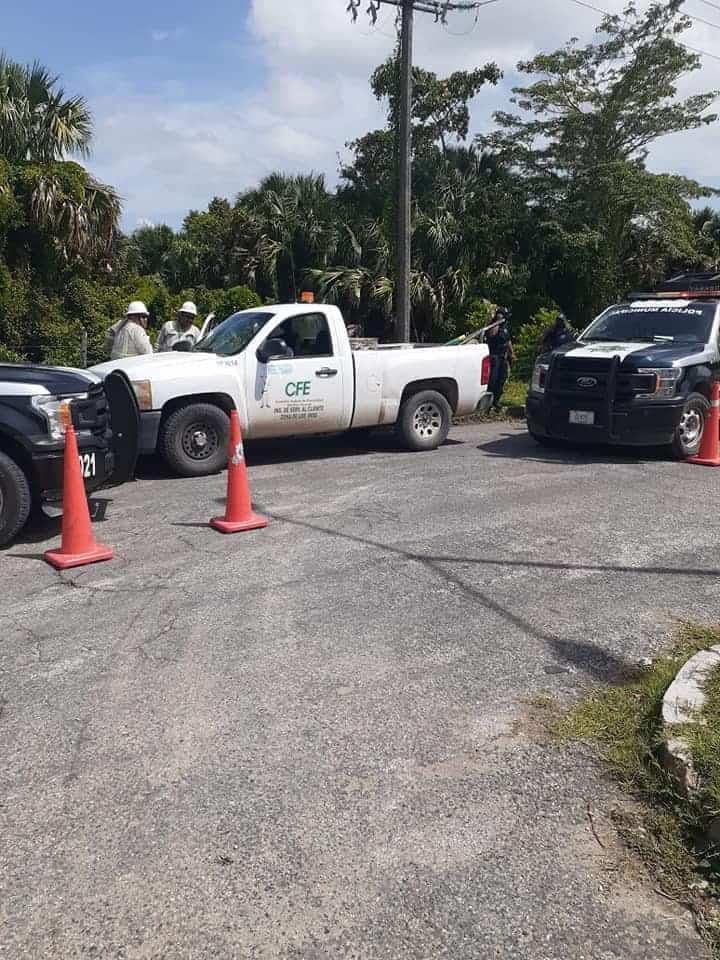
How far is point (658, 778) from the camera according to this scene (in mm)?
3447

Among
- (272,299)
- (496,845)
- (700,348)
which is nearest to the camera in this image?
(496,845)

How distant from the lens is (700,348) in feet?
35.2

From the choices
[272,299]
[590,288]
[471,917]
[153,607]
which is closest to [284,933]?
[471,917]

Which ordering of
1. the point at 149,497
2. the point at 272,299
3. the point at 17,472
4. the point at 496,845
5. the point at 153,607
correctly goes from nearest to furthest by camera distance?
1. the point at 496,845
2. the point at 153,607
3. the point at 17,472
4. the point at 149,497
5. the point at 272,299

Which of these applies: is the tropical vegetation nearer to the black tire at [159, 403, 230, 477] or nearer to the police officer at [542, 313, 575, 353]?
the police officer at [542, 313, 575, 353]

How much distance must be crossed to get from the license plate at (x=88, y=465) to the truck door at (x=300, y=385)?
10.3 ft

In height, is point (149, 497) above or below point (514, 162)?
below

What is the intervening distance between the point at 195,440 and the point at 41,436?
10.1 feet

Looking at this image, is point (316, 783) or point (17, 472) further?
point (17, 472)

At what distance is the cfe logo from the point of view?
1019 centimetres

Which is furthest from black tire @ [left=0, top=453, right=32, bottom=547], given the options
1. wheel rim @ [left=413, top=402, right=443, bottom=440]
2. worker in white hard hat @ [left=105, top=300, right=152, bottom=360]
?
wheel rim @ [left=413, top=402, right=443, bottom=440]

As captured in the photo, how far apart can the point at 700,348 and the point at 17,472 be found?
313 inches

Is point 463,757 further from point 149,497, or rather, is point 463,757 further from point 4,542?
point 149,497

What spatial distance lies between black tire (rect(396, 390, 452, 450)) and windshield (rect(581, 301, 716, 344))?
208 cm
